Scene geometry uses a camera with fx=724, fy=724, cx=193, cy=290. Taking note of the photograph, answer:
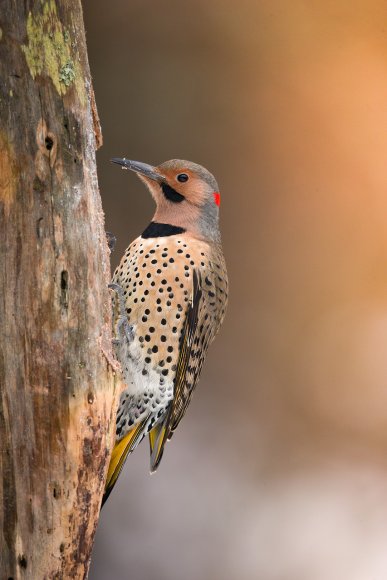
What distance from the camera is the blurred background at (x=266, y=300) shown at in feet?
8.70

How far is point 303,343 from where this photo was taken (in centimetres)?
269

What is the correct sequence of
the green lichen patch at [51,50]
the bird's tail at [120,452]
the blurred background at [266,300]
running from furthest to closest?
the blurred background at [266,300], the bird's tail at [120,452], the green lichen patch at [51,50]

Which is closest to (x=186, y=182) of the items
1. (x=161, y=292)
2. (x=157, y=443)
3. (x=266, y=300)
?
(x=161, y=292)

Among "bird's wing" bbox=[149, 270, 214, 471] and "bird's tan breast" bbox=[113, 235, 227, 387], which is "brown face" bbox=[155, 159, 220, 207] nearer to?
"bird's tan breast" bbox=[113, 235, 227, 387]

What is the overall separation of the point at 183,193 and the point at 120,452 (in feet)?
2.36

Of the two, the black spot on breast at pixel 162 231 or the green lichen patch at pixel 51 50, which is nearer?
the green lichen patch at pixel 51 50

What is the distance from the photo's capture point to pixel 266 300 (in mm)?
2725

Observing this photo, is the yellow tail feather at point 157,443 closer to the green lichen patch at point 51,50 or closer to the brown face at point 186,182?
the brown face at point 186,182

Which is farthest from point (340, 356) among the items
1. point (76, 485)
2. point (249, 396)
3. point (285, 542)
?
point (76, 485)

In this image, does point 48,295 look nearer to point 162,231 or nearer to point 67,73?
point 67,73

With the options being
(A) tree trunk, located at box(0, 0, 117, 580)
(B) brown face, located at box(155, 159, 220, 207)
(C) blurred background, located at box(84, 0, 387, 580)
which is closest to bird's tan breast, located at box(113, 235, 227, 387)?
(B) brown face, located at box(155, 159, 220, 207)

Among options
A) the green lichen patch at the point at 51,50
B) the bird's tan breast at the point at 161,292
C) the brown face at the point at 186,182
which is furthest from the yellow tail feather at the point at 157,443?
the green lichen patch at the point at 51,50

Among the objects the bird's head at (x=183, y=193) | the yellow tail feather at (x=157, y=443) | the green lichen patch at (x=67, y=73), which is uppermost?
the green lichen patch at (x=67, y=73)

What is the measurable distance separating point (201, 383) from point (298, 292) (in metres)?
0.50
